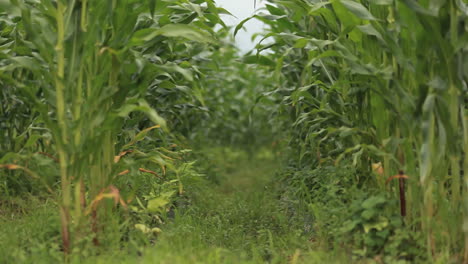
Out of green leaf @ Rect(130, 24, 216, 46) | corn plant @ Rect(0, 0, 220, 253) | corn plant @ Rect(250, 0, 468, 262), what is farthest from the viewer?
green leaf @ Rect(130, 24, 216, 46)

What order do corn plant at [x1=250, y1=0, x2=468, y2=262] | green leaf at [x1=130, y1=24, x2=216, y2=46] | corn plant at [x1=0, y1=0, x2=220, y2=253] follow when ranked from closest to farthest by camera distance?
corn plant at [x1=250, y1=0, x2=468, y2=262] → corn plant at [x1=0, y1=0, x2=220, y2=253] → green leaf at [x1=130, y1=24, x2=216, y2=46]

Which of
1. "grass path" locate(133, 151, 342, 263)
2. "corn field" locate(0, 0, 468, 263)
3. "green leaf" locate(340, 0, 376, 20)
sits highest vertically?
"green leaf" locate(340, 0, 376, 20)

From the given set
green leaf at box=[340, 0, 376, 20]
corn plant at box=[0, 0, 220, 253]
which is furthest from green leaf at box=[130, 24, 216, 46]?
green leaf at box=[340, 0, 376, 20]

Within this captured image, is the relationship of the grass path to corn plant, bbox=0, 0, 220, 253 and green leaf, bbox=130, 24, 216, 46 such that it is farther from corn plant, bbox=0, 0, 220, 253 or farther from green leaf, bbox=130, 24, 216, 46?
green leaf, bbox=130, 24, 216, 46

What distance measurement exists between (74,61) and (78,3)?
0.36 m

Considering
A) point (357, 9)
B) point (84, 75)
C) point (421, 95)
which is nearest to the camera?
point (421, 95)

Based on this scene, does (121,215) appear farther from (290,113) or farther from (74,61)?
(290,113)

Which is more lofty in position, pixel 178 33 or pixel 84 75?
pixel 178 33

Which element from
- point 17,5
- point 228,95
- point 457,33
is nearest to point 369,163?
point 457,33

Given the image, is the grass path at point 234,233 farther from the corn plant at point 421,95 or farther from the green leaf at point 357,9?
the green leaf at point 357,9

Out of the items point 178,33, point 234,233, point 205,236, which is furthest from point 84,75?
point 234,233

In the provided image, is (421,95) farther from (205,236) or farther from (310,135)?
(205,236)

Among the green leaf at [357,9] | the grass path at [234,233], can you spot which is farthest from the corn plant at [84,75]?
the green leaf at [357,9]

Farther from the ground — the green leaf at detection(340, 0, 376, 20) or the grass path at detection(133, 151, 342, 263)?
the green leaf at detection(340, 0, 376, 20)
